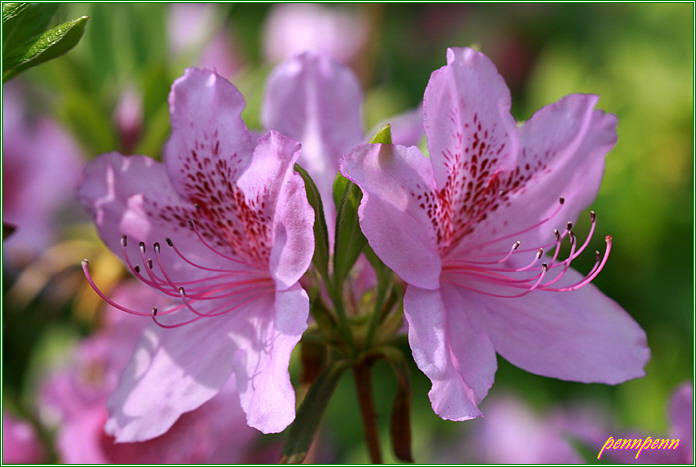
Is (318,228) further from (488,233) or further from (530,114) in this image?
(530,114)

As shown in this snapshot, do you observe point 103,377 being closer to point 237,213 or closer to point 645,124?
point 237,213

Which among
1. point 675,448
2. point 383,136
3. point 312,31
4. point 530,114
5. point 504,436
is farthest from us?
point 312,31

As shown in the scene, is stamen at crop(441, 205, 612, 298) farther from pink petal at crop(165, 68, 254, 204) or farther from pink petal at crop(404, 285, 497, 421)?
pink petal at crop(165, 68, 254, 204)

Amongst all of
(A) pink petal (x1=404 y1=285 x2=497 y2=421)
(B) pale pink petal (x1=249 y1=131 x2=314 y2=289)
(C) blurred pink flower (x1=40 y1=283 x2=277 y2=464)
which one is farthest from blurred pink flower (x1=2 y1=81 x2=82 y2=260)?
(A) pink petal (x1=404 y1=285 x2=497 y2=421)

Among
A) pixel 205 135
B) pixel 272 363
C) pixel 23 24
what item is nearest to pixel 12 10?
pixel 23 24

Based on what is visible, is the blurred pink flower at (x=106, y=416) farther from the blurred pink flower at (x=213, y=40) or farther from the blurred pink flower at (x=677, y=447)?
the blurred pink flower at (x=213, y=40)

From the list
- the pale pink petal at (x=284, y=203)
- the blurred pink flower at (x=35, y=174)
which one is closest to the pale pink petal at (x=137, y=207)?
the pale pink petal at (x=284, y=203)
